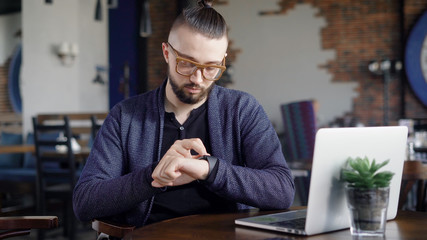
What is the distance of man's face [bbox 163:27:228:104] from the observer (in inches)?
59.3

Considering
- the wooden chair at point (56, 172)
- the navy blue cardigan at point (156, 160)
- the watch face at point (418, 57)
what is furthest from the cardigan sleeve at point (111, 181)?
the watch face at point (418, 57)

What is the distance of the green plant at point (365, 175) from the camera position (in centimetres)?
100

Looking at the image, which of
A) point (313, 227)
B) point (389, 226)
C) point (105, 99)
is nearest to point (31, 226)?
point (313, 227)

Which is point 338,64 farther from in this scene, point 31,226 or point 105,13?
point 31,226

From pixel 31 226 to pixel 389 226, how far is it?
3.06 ft

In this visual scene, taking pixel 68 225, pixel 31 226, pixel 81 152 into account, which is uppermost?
pixel 31 226

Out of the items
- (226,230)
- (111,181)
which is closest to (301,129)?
(111,181)

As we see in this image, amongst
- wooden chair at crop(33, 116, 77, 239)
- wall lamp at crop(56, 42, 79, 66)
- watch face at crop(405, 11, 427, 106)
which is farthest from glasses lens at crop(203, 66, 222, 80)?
watch face at crop(405, 11, 427, 106)

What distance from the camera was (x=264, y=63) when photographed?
7699 millimetres

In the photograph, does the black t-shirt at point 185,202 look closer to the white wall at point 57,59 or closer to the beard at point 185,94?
the beard at point 185,94

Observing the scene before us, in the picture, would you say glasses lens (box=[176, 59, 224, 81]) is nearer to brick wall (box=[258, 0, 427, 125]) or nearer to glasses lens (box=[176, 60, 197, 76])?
glasses lens (box=[176, 60, 197, 76])

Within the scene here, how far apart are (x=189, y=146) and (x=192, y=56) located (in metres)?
0.34

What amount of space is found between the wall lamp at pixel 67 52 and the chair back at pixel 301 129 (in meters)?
4.16

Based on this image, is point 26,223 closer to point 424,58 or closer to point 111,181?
point 111,181
